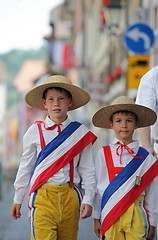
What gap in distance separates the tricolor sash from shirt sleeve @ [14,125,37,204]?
0.21 ft

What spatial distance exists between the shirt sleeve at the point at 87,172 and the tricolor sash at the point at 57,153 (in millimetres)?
64

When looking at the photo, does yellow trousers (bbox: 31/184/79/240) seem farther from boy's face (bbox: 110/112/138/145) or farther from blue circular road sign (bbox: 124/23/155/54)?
blue circular road sign (bbox: 124/23/155/54)

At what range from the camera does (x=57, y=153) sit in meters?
5.74

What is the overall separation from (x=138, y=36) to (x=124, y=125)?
35.5ft

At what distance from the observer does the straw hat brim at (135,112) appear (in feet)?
19.2

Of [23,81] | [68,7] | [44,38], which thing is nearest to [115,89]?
[68,7]

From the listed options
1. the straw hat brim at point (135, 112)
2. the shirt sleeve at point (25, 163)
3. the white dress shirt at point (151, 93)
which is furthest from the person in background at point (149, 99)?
the shirt sleeve at point (25, 163)

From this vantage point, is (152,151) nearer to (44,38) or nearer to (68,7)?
(68,7)

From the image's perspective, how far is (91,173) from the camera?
5793mm

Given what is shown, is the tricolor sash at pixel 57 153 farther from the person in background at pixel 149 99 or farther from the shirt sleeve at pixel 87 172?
the person in background at pixel 149 99

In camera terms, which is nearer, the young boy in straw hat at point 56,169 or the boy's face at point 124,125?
the young boy in straw hat at point 56,169

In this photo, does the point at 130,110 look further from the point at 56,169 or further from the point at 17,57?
the point at 17,57

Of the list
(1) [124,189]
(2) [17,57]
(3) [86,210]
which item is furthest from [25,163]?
(2) [17,57]

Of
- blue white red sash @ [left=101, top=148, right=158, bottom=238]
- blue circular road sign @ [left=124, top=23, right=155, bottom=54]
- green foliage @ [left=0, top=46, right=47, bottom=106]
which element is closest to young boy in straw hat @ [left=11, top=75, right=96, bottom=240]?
blue white red sash @ [left=101, top=148, right=158, bottom=238]
